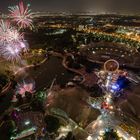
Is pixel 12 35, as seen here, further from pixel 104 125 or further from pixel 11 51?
pixel 104 125

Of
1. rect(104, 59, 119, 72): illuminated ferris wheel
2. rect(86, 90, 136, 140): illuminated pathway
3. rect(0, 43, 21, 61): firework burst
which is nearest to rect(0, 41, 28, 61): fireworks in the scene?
rect(0, 43, 21, 61): firework burst

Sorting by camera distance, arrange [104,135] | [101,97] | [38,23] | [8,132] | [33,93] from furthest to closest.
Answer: [38,23] → [33,93] → [101,97] → [8,132] → [104,135]

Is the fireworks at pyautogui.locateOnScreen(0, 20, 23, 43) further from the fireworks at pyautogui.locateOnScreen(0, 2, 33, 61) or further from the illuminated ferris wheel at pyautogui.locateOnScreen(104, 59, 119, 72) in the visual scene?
the illuminated ferris wheel at pyautogui.locateOnScreen(104, 59, 119, 72)

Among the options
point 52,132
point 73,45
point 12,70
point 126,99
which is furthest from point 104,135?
point 73,45

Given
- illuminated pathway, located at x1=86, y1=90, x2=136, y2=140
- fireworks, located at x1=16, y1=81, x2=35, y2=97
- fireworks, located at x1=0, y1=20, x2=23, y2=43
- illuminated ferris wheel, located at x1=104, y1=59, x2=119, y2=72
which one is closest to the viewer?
illuminated pathway, located at x1=86, y1=90, x2=136, y2=140

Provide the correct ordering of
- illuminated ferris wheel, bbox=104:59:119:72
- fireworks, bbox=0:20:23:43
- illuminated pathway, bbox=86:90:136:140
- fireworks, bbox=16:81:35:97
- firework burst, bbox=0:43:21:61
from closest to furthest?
1. illuminated pathway, bbox=86:90:136:140
2. illuminated ferris wheel, bbox=104:59:119:72
3. fireworks, bbox=16:81:35:97
4. fireworks, bbox=0:20:23:43
5. firework burst, bbox=0:43:21:61

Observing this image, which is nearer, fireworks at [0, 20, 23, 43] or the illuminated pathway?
the illuminated pathway

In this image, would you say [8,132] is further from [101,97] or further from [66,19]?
[66,19]

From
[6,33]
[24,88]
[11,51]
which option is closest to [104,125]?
[24,88]
